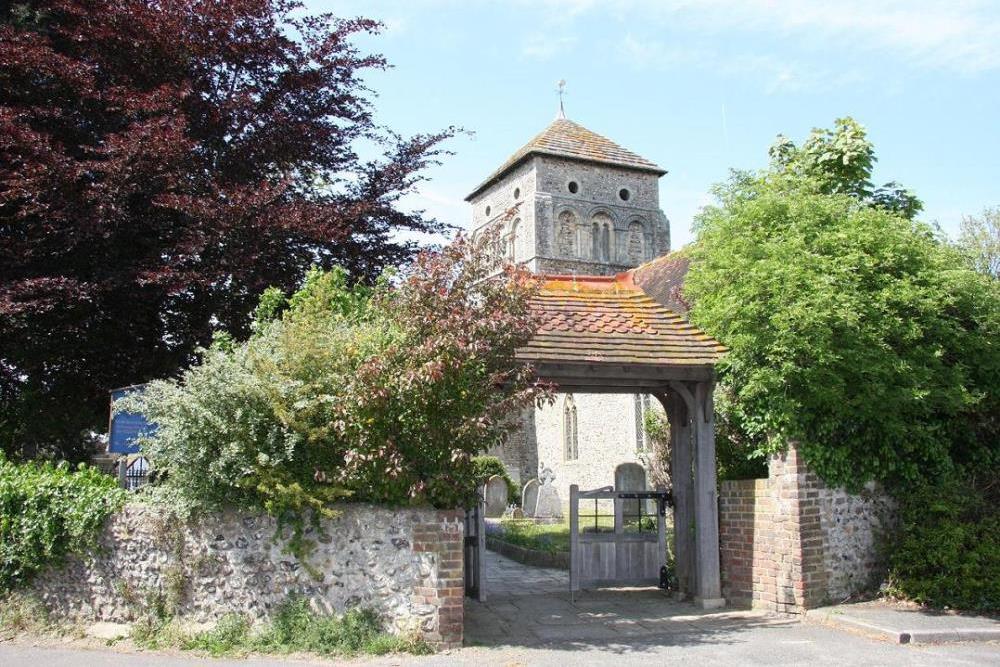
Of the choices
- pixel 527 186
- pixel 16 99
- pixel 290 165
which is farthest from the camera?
pixel 527 186

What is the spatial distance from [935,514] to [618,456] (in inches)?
791

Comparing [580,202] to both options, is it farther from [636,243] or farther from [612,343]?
[612,343]

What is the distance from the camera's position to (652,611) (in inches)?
370

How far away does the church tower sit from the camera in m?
47.5

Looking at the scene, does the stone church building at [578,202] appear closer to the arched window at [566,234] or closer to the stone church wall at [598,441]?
the arched window at [566,234]

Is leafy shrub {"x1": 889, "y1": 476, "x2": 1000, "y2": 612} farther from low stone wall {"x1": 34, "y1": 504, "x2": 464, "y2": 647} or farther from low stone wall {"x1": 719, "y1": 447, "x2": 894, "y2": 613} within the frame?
low stone wall {"x1": 34, "y1": 504, "x2": 464, "y2": 647}

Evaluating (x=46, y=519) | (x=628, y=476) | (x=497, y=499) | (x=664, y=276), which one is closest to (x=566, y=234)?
(x=628, y=476)

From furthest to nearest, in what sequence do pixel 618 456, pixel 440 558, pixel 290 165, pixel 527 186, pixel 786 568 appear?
pixel 527 186
pixel 618 456
pixel 290 165
pixel 786 568
pixel 440 558

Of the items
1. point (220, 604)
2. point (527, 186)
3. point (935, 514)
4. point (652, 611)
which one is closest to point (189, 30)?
point (220, 604)

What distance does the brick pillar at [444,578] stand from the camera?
24.8ft

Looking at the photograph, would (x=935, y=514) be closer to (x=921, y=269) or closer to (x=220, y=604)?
(x=921, y=269)

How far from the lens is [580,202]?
48375 millimetres

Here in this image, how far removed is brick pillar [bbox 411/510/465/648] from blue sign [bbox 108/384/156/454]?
10.7ft

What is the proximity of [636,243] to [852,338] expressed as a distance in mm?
43460
